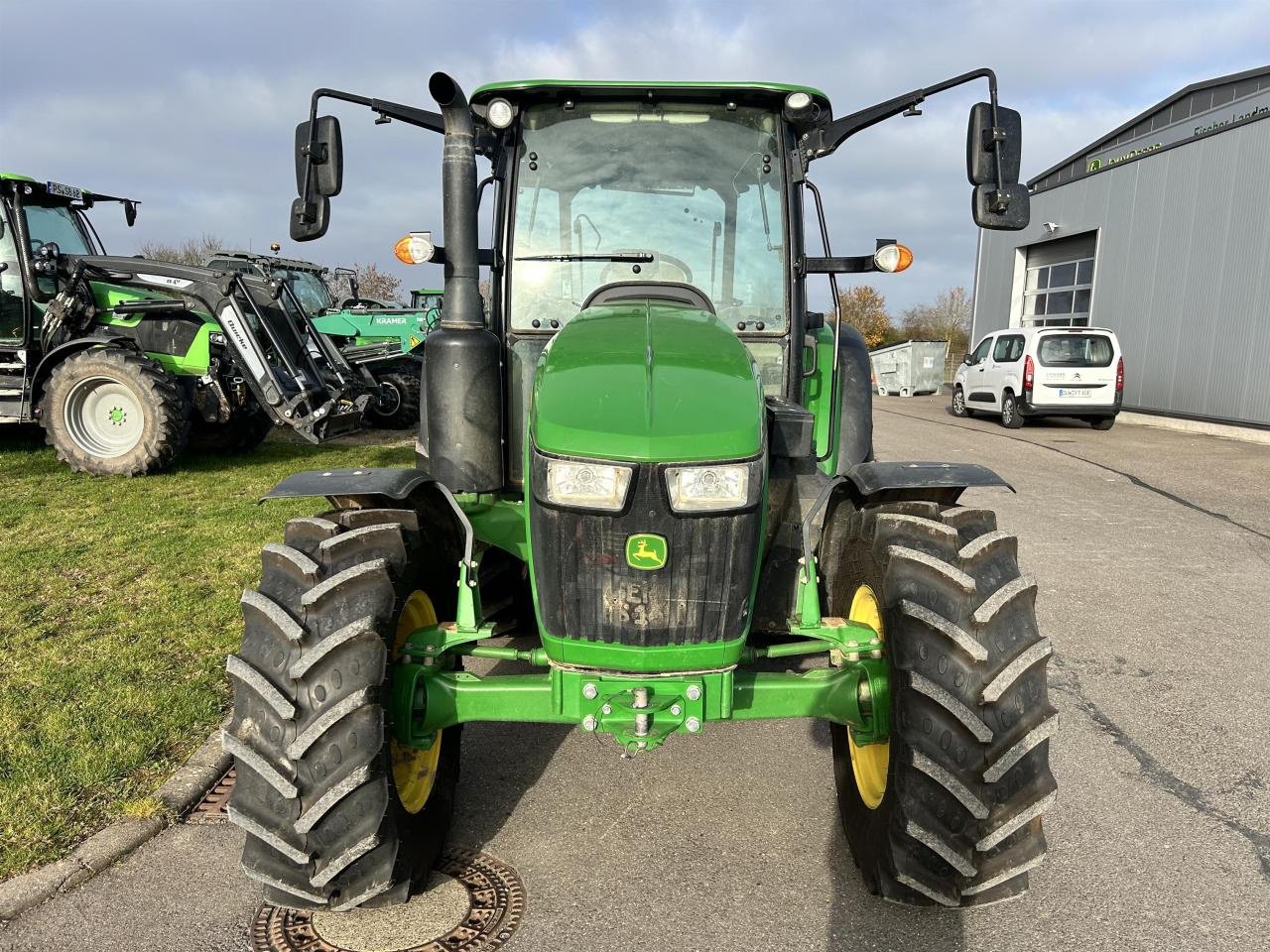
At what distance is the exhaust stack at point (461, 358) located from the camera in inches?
122

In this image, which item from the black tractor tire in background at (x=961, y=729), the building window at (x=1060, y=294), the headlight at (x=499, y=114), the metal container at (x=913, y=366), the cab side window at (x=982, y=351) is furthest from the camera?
the metal container at (x=913, y=366)

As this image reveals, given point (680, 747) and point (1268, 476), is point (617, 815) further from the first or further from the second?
point (1268, 476)

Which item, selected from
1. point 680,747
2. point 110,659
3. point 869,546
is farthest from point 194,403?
point 869,546

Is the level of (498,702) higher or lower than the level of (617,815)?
higher

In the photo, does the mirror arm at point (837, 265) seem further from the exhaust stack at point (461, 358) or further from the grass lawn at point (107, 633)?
the grass lawn at point (107, 633)

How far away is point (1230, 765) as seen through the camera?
364cm

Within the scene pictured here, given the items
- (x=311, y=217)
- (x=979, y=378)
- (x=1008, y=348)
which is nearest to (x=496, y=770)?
(x=311, y=217)

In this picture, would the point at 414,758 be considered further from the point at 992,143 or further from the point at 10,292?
the point at 10,292

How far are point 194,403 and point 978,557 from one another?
8930 mm

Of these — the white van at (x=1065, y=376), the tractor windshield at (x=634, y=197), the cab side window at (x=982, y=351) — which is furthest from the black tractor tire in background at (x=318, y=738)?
the cab side window at (x=982, y=351)

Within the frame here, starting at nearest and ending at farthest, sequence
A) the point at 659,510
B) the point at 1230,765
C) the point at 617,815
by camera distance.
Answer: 1. the point at 659,510
2. the point at 617,815
3. the point at 1230,765

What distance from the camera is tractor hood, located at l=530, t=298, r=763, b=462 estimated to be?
2338 mm

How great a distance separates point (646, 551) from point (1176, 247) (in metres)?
19.1

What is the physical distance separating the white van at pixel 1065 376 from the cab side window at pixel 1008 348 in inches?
1.0
